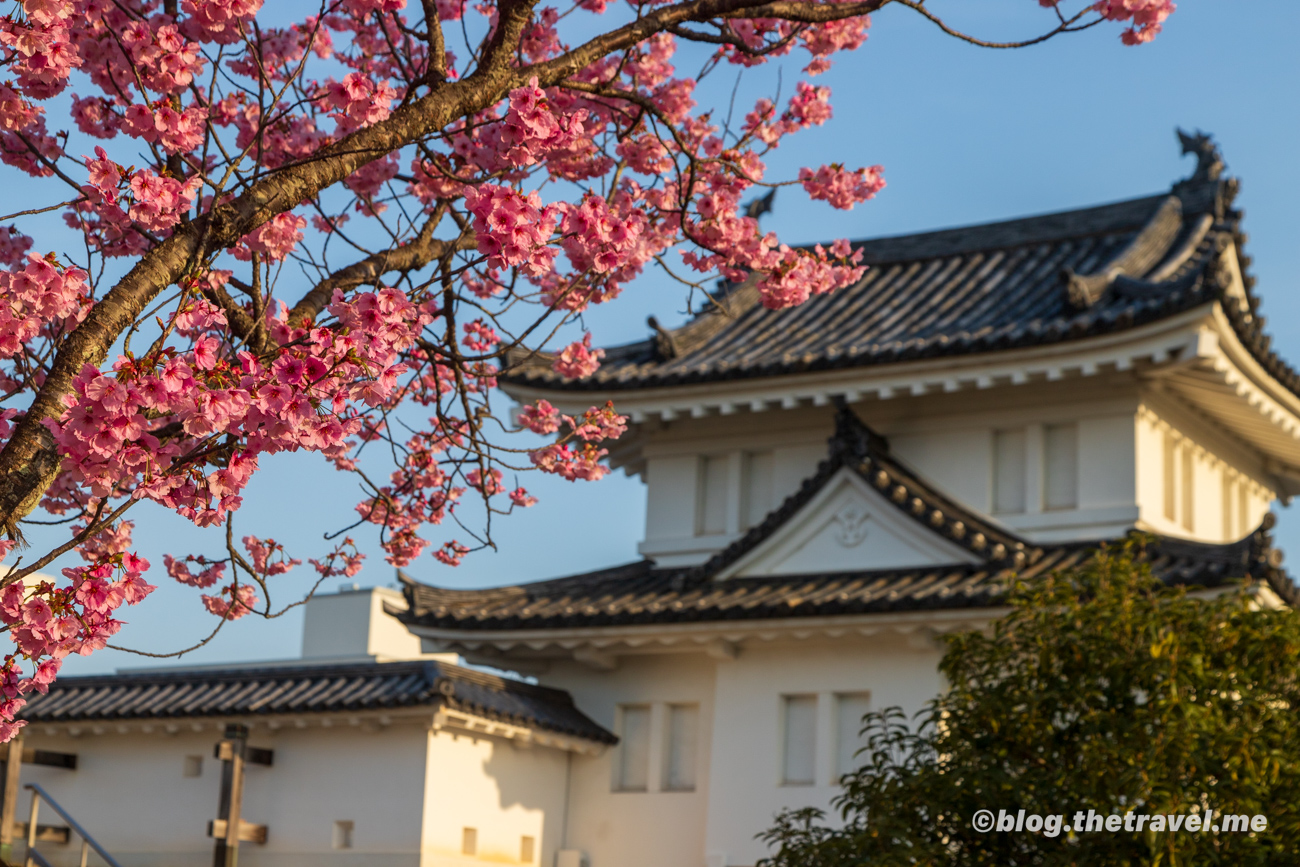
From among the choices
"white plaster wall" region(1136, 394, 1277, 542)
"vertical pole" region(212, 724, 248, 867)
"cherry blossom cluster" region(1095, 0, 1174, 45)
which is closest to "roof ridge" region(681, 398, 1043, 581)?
"white plaster wall" region(1136, 394, 1277, 542)

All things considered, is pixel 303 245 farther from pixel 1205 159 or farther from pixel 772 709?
pixel 1205 159

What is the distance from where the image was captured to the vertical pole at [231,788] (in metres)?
13.2

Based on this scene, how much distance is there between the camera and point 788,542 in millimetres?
13953

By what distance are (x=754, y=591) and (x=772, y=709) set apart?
1.11 meters

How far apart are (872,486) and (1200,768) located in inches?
271

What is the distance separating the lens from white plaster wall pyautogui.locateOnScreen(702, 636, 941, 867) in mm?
13133

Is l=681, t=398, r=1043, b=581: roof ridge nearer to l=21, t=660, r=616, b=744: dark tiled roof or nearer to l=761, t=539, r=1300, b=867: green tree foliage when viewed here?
l=21, t=660, r=616, b=744: dark tiled roof

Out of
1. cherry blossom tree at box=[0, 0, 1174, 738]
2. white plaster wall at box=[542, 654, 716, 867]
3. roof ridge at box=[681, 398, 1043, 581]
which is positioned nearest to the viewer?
cherry blossom tree at box=[0, 0, 1174, 738]

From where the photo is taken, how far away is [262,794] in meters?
14.0

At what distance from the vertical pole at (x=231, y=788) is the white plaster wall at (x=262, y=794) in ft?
1.78

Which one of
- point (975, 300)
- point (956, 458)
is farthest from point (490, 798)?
point (975, 300)

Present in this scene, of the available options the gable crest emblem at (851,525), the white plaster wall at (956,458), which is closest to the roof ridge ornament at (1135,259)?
the white plaster wall at (956,458)

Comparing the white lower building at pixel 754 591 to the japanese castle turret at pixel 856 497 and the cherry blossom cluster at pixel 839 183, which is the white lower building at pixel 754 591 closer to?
the japanese castle turret at pixel 856 497

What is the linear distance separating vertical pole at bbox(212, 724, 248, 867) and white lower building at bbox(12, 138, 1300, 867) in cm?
39
